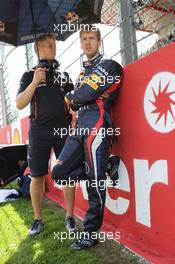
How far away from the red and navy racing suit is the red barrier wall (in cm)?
16

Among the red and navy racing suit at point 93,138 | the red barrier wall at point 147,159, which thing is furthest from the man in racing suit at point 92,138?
the red barrier wall at point 147,159

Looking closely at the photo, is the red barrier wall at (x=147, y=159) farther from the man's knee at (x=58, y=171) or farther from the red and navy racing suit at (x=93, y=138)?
the man's knee at (x=58, y=171)

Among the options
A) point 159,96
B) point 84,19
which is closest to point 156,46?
point 84,19

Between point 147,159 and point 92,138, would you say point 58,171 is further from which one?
point 147,159

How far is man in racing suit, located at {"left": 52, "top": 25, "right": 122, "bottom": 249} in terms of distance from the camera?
10.0ft

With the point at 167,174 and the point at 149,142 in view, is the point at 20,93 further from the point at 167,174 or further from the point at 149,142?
the point at 167,174

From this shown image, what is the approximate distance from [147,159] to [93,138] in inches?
15.9

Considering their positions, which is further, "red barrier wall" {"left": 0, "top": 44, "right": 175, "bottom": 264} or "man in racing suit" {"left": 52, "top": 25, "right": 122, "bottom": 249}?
"man in racing suit" {"left": 52, "top": 25, "right": 122, "bottom": 249}

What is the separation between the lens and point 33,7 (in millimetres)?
3689

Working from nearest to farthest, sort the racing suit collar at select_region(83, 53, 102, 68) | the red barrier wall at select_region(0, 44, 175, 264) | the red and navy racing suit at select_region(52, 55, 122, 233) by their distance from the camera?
1. the red barrier wall at select_region(0, 44, 175, 264)
2. the red and navy racing suit at select_region(52, 55, 122, 233)
3. the racing suit collar at select_region(83, 53, 102, 68)

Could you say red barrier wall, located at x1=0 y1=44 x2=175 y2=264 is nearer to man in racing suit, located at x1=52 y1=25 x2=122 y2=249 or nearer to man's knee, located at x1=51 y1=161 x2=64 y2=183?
man in racing suit, located at x1=52 y1=25 x2=122 y2=249

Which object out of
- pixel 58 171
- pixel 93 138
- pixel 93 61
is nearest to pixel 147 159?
pixel 93 138

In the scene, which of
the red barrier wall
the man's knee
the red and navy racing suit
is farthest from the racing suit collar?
the man's knee

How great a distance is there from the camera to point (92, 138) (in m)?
3.07
